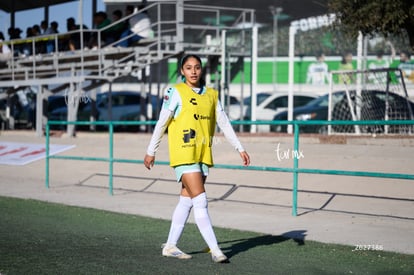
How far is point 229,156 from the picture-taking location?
48.0ft

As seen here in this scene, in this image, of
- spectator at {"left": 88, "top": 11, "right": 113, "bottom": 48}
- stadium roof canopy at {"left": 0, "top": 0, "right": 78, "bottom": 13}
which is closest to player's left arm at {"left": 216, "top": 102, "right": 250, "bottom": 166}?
spectator at {"left": 88, "top": 11, "right": 113, "bottom": 48}

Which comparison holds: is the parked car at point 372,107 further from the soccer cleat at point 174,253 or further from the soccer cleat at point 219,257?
the soccer cleat at point 219,257

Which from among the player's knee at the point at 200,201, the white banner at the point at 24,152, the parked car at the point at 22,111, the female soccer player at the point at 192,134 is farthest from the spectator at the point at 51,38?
the player's knee at the point at 200,201

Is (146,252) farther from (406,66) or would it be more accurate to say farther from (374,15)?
(406,66)

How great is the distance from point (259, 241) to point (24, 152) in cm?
1174

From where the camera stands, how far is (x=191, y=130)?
6680mm

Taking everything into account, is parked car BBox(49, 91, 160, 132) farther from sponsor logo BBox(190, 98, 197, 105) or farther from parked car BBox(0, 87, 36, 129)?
sponsor logo BBox(190, 98, 197, 105)

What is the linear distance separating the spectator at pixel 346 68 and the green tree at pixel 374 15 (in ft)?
10.8

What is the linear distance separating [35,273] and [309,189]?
6.61m

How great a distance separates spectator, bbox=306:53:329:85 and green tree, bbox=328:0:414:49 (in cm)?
761

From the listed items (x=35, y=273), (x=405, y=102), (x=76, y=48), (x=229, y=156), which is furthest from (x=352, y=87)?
(x=35, y=273)

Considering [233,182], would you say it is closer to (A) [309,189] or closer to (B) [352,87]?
(A) [309,189]

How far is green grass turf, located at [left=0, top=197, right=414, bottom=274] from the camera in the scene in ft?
20.9

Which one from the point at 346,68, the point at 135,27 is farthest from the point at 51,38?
the point at 346,68
